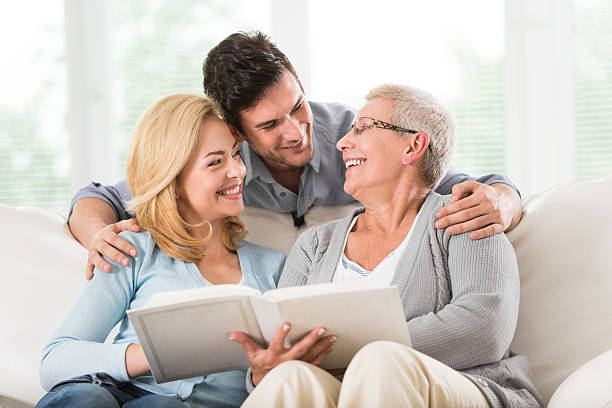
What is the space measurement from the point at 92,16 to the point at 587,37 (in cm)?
267

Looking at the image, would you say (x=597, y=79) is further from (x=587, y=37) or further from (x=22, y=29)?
(x=22, y=29)

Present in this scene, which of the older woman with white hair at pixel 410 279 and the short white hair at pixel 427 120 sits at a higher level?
the short white hair at pixel 427 120

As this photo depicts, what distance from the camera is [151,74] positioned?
341 centimetres

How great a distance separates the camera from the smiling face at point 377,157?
174 cm

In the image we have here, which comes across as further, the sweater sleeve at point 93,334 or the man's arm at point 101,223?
the man's arm at point 101,223

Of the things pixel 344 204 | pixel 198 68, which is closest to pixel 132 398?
pixel 344 204

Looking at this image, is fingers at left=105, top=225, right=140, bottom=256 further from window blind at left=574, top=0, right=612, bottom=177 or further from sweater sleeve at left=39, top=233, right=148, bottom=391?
window blind at left=574, top=0, right=612, bottom=177

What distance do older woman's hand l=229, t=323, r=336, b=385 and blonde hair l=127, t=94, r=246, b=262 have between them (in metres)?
0.50

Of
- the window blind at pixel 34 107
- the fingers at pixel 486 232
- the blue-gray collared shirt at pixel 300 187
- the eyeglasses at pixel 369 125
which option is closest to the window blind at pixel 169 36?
the window blind at pixel 34 107

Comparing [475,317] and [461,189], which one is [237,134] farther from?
[475,317]

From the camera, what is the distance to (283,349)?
1.31m

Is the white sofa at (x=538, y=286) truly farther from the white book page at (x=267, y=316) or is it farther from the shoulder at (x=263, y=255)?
the white book page at (x=267, y=316)

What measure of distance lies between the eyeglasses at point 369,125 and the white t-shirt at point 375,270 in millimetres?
242

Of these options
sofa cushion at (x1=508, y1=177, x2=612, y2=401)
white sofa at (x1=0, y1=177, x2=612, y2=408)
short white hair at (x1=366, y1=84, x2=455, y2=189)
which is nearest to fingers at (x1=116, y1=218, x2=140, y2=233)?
white sofa at (x1=0, y1=177, x2=612, y2=408)
